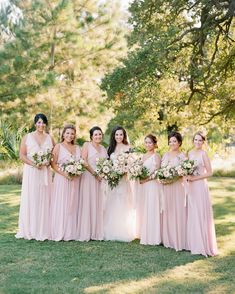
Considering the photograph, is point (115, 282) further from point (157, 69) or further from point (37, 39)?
point (37, 39)

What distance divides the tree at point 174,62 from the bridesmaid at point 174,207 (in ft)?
6.83

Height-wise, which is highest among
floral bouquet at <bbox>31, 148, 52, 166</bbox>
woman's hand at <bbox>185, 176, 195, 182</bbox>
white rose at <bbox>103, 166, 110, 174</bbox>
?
floral bouquet at <bbox>31, 148, 52, 166</bbox>

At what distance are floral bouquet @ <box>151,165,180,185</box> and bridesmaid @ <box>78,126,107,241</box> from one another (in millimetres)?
1186

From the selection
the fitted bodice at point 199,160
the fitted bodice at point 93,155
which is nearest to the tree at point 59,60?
the fitted bodice at point 93,155

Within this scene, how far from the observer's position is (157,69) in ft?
31.7

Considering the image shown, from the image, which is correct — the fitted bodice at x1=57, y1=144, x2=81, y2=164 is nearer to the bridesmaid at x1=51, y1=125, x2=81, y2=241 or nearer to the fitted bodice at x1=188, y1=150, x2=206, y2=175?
the bridesmaid at x1=51, y1=125, x2=81, y2=241

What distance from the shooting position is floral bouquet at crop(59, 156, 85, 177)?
8.05 meters

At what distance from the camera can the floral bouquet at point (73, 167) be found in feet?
26.4

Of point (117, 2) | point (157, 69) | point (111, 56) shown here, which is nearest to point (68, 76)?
point (111, 56)

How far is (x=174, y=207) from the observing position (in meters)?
7.85

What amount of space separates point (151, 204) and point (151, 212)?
5.4 inches

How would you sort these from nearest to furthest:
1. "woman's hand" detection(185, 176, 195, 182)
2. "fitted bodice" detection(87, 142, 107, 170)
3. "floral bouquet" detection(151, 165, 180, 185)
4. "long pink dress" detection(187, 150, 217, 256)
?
"long pink dress" detection(187, 150, 217, 256)
"woman's hand" detection(185, 176, 195, 182)
"floral bouquet" detection(151, 165, 180, 185)
"fitted bodice" detection(87, 142, 107, 170)

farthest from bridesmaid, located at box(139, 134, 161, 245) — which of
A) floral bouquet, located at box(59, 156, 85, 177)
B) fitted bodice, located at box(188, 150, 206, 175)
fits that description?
floral bouquet, located at box(59, 156, 85, 177)

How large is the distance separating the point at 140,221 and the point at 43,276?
2727 mm
